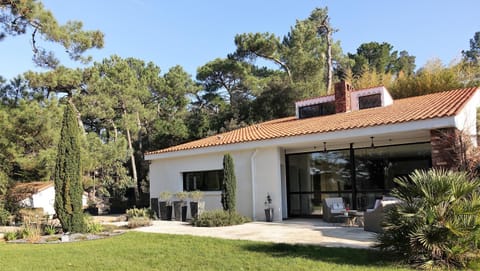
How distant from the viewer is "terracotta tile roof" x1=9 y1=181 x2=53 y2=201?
79.2 feet

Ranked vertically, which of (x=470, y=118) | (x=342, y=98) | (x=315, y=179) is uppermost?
(x=342, y=98)

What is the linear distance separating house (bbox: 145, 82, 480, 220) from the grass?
6.08 metres

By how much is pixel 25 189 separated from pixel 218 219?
50.2 feet

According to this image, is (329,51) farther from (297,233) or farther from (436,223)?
(436,223)

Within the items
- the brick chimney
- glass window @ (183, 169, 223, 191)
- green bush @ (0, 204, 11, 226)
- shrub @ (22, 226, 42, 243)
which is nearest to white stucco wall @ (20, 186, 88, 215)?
green bush @ (0, 204, 11, 226)

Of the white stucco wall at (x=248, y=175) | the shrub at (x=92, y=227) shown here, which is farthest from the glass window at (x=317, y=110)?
the shrub at (x=92, y=227)

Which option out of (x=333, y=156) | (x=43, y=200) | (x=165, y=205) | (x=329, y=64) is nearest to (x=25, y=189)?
(x=43, y=200)

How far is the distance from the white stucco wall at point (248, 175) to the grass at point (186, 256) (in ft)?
19.4

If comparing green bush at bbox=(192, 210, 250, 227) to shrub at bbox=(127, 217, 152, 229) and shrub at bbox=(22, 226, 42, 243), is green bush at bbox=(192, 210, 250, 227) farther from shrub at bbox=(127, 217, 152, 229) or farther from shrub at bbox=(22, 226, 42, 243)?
shrub at bbox=(22, 226, 42, 243)

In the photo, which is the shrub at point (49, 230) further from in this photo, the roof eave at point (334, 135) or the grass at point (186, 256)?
the roof eave at point (334, 135)

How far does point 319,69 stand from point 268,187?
23950mm

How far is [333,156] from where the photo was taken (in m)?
17.6

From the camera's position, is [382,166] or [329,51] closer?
[382,166]

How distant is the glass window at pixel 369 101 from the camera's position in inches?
789
